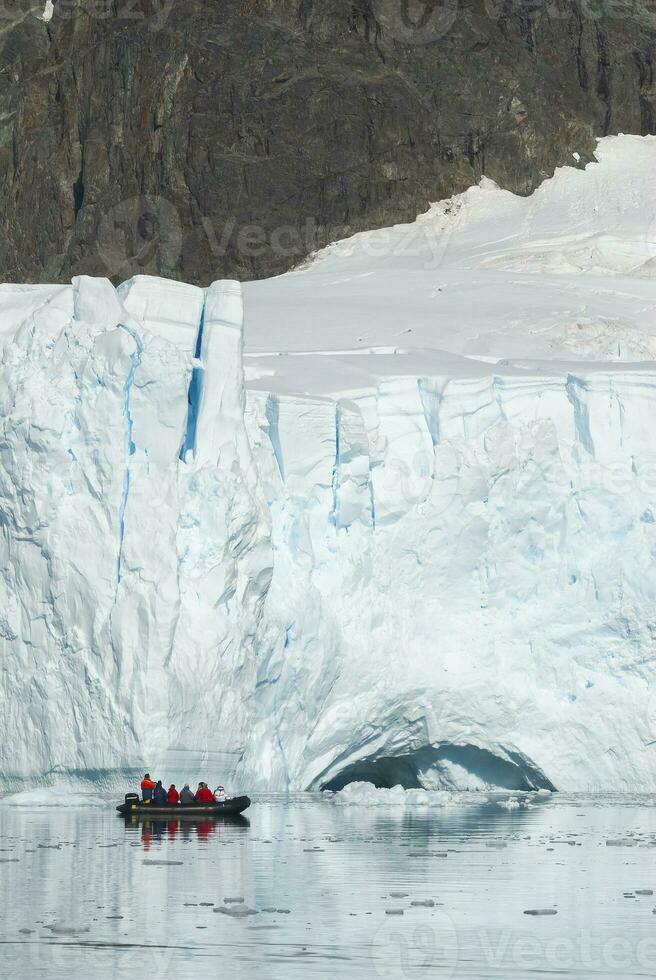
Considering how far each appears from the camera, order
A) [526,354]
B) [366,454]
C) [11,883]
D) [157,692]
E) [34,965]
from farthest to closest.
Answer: [526,354] < [366,454] < [157,692] < [11,883] < [34,965]

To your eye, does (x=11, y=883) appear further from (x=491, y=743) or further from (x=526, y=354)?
(x=526, y=354)

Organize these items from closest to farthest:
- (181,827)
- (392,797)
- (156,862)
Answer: (156,862) < (181,827) < (392,797)

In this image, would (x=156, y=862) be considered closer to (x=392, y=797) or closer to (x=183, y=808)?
(x=183, y=808)

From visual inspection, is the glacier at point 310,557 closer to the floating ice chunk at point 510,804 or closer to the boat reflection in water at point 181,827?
the floating ice chunk at point 510,804

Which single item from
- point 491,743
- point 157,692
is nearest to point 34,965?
point 157,692

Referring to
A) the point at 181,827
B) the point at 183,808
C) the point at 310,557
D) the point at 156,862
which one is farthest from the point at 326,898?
the point at 310,557

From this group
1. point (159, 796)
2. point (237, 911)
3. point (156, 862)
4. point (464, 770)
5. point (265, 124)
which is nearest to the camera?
point (237, 911)
